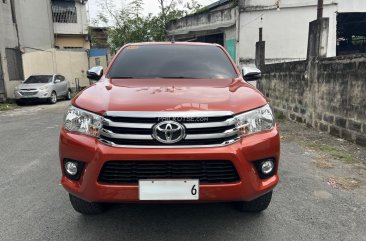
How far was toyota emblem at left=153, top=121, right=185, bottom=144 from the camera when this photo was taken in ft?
7.92

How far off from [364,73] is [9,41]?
1634 centimetres

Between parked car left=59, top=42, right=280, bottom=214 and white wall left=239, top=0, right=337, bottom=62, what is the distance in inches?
528

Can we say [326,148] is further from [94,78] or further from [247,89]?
[94,78]

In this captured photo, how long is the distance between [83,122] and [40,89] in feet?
46.4

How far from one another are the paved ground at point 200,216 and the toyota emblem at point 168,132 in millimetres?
894

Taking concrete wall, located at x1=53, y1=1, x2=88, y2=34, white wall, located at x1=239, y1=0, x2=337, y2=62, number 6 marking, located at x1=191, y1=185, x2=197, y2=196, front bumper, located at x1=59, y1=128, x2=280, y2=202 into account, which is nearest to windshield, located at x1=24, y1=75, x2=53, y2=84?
white wall, located at x1=239, y1=0, x2=337, y2=62

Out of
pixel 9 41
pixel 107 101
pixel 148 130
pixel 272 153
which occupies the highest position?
pixel 9 41

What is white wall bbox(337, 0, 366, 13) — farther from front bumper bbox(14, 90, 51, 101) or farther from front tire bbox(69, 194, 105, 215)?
front tire bbox(69, 194, 105, 215)

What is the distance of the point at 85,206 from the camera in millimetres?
3039

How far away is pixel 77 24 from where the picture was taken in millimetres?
26484

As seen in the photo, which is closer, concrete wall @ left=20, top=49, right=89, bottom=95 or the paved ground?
the paved ground

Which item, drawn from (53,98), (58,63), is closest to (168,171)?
(53,98)

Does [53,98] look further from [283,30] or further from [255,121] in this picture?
[255,121]

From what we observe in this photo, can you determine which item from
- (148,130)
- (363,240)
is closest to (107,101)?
(148,130)
